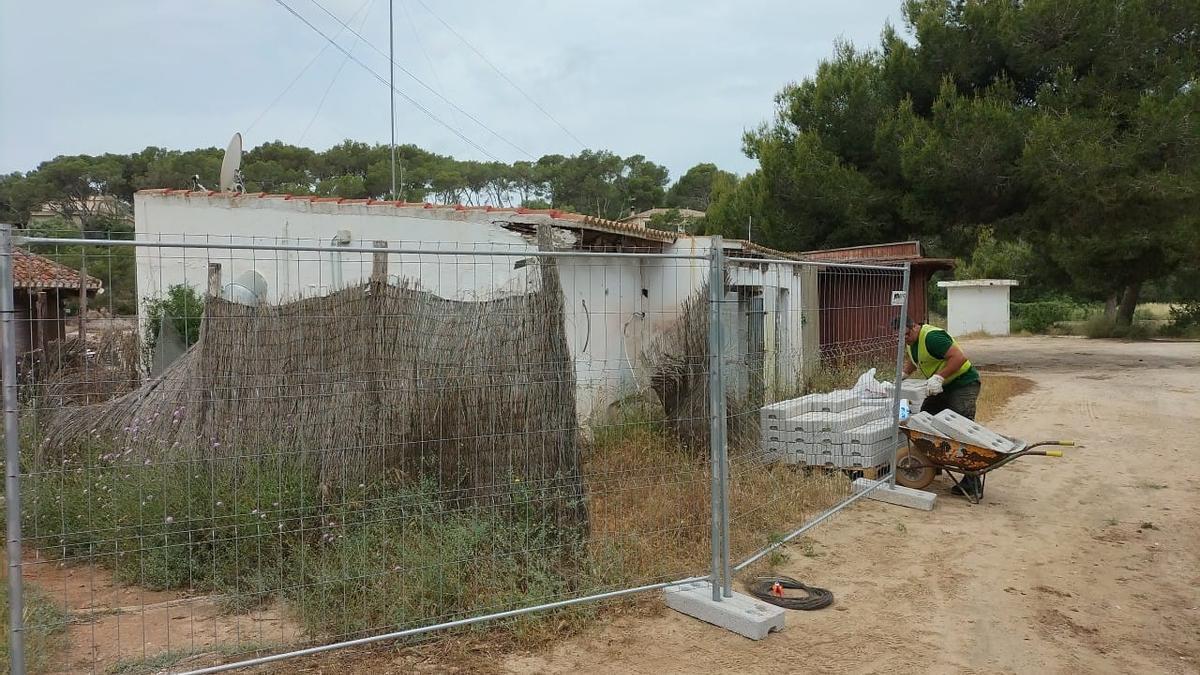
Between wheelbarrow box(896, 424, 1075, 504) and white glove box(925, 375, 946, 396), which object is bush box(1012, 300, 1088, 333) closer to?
white glove box(925, 375, 946, 396)

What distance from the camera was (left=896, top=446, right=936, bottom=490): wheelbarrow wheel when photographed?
7.48 metres

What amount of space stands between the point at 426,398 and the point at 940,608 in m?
3.44

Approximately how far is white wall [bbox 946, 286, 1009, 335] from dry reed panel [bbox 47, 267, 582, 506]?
36022 millimetres

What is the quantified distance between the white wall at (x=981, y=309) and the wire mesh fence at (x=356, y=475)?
114ft

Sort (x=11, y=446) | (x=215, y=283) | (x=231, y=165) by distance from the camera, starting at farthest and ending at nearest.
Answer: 1. (x=231, y=165)
2. (x=215, y=283)
3. (x=11, y=446)

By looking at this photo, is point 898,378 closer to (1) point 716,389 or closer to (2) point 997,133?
(1) point 716,389

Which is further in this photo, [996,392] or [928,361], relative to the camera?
[996,392]

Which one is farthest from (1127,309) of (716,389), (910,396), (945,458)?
(716,389)

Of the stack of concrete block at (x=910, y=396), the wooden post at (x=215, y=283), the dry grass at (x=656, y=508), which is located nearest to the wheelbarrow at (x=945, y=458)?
the stack of concrete block at (x=910, y=396)

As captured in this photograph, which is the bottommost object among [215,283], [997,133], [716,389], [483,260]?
[716,389]

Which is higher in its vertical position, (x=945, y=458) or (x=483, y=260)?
(x=483, y=260)

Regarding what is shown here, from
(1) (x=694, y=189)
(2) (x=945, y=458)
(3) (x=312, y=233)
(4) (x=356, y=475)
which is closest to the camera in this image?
(4) (x=356, y=475)

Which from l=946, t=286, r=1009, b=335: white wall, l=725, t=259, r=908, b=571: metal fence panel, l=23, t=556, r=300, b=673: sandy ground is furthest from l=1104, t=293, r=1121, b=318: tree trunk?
l=23, t=556, r=300, b=673: sandy ground

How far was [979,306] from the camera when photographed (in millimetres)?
37062
